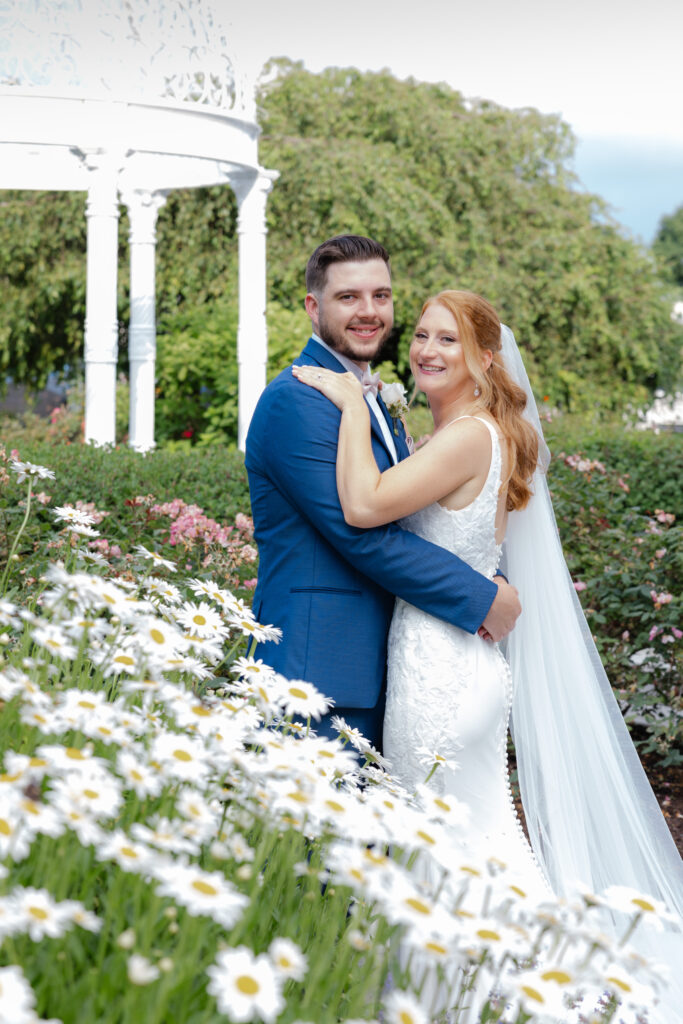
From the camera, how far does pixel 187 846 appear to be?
1.26 m

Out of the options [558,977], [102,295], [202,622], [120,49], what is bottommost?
[558,977]

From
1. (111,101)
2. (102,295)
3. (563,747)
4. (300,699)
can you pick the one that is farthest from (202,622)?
(111,101)

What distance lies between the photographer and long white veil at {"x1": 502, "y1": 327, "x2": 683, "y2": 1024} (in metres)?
3.42

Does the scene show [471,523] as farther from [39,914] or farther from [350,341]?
[39,914]

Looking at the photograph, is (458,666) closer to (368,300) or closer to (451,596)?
(451,596)

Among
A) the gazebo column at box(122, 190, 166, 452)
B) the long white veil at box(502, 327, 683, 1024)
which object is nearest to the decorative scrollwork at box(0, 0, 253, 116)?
the gazebo column at box(122, 190, 166, 452)

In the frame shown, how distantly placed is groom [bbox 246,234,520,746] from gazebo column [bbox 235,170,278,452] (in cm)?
695

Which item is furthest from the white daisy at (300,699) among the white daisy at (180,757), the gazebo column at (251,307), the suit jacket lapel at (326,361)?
the gazebo column at (251,307)

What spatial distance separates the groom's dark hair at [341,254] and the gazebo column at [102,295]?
5983 millimetres

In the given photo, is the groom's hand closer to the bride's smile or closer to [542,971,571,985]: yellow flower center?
the bride's smile

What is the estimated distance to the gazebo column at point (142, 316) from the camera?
34.8ft

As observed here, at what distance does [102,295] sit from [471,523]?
6.61m

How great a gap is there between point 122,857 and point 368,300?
1.93m

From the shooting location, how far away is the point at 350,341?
2.90m
